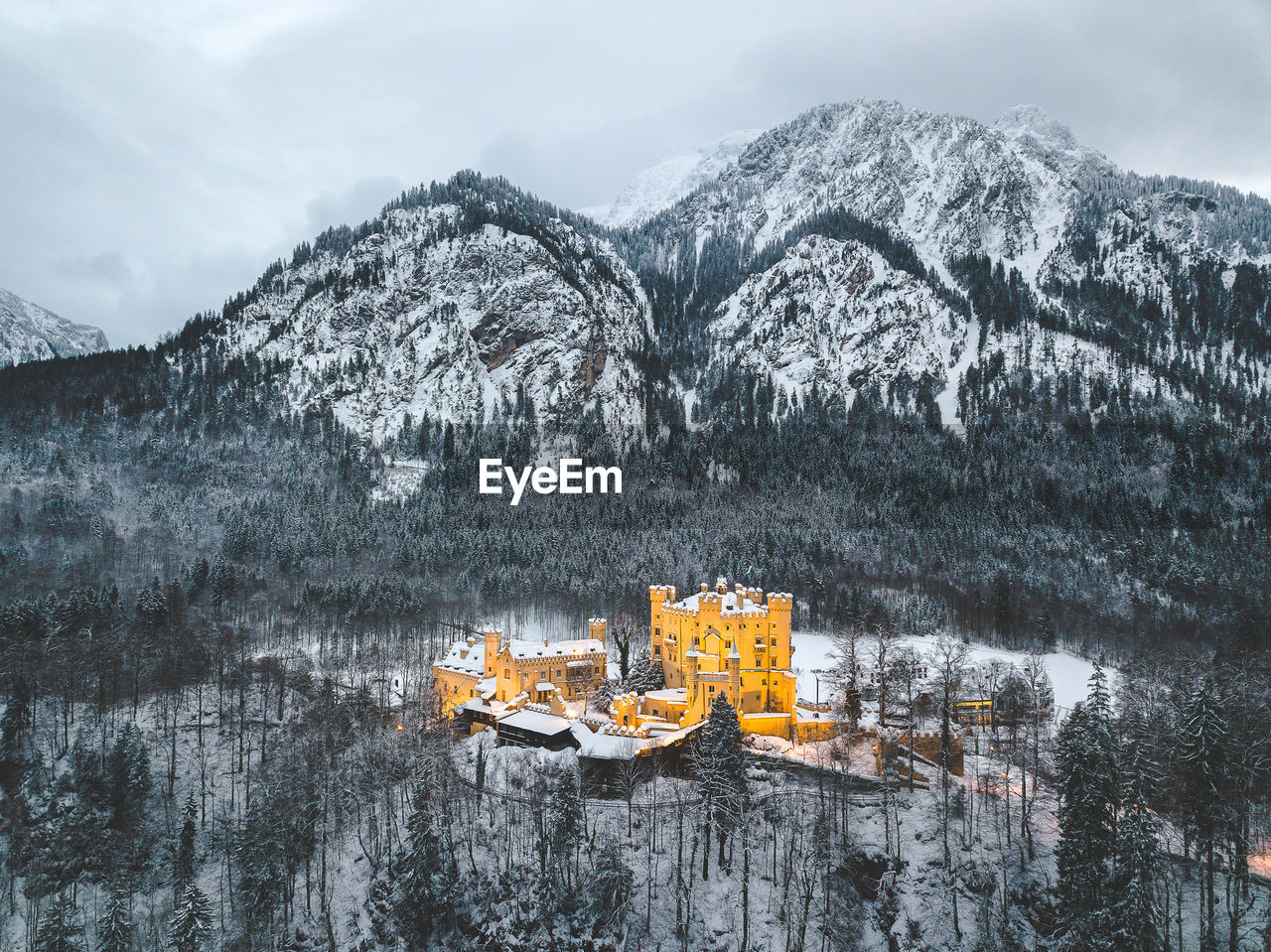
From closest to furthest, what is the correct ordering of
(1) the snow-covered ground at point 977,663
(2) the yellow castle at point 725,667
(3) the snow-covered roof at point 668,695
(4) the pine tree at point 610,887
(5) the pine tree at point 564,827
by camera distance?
(4) the pine tree at point 610,887
(5) the pine tree at point 564,827
(2) the yellow castle at point 725,667
(3) the snow-covered roof at point 668,695
(1) the snow-covered ground at point 977,663

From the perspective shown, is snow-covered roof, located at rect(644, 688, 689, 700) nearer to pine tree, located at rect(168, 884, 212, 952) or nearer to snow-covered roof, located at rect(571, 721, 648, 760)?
snow-covered roof, located at rect(571, 721, 648, 760)

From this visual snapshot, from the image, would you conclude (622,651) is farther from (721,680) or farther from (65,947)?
(65,947)

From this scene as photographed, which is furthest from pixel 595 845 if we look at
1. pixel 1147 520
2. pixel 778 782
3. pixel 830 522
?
pixel 1147 520

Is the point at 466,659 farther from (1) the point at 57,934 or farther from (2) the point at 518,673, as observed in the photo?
(1) the point at 57,934

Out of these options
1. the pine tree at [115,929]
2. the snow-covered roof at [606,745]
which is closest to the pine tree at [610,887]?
the snow-covered roof at [606,745]

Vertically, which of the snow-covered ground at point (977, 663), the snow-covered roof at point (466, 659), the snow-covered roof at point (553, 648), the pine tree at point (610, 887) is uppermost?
the snow-covered roof at point (553, 648)

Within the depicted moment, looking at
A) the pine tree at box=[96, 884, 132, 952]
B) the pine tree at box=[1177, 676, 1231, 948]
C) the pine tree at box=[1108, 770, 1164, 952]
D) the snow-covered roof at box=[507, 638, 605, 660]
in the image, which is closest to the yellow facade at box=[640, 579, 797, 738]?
the snow-covered roof at box=[507, 638, 605, 660]

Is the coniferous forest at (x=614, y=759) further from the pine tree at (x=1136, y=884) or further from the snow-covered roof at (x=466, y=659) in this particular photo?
the snow-covered roof at (x=466, y=659)
